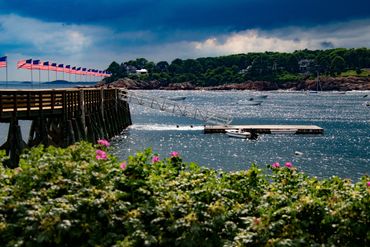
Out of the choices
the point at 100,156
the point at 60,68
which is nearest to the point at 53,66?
the point at 60,68

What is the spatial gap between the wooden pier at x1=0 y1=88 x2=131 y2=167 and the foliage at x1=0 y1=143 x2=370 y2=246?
15635mm

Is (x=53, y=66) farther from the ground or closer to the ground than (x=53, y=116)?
farther from the ground

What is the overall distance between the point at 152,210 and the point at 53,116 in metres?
25.8

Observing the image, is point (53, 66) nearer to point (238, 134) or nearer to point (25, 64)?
point (25, 64)

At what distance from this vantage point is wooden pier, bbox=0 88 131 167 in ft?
84.8

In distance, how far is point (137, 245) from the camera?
9.00 m

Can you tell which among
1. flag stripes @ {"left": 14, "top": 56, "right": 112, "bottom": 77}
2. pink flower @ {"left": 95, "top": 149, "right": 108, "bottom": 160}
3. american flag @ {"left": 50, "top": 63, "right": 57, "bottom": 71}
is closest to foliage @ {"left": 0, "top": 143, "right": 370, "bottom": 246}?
pink flower @ {"left": 95, "top": 149, "right": 108, "bottom": 160}

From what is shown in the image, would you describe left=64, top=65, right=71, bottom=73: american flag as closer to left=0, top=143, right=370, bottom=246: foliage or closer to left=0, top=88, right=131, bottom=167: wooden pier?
left=0, top=88, right=131, bottom=167: wooden pier

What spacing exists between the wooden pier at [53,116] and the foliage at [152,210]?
15635 mm

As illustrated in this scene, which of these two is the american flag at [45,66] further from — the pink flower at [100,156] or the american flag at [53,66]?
the pink flower at [100,156]

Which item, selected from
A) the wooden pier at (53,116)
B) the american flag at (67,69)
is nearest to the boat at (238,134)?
the wooden pier at (53,116)

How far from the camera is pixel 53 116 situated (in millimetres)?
34156

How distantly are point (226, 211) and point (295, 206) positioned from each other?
1158mm

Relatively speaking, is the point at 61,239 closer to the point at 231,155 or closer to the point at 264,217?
the point at 264,217
